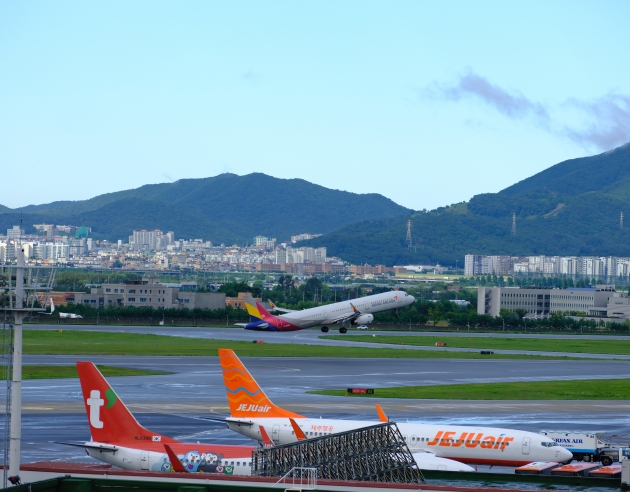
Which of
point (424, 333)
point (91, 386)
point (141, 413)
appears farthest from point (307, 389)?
point (424, 333)

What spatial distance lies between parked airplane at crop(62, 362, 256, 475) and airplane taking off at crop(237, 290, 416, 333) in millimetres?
112466

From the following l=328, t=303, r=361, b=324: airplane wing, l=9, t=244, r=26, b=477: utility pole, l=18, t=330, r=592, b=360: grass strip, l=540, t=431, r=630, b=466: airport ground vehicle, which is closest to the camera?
l=9, t=244, r=26, b=477: utility pole

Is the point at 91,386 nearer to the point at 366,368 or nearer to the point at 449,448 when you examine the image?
the point at 449,448

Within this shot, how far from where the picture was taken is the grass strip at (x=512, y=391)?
8356cm

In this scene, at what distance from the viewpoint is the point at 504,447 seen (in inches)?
1831

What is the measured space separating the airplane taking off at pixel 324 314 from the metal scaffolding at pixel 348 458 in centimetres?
11955

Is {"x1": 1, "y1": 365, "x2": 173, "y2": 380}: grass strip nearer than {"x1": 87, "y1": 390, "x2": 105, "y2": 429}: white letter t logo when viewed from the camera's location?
No

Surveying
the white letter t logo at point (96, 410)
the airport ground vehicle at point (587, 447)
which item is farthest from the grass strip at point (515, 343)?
the white letter t logo at point (96, 410)

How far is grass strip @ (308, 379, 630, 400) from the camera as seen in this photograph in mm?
83562

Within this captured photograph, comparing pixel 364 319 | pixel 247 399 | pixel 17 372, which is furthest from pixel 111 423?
pixel 364 319

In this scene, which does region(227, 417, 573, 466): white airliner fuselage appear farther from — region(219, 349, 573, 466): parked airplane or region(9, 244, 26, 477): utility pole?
region(9, 244, 26, 477): utility pole

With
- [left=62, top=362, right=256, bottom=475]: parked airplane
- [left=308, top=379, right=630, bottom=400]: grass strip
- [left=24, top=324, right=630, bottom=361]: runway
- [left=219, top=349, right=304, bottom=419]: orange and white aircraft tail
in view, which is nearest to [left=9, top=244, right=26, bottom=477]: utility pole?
[left=62, top=362, right=256, bottom=475]: parked airplane

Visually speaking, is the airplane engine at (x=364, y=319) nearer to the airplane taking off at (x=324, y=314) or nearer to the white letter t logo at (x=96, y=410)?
the airplane taking off at (x=324, y=314)

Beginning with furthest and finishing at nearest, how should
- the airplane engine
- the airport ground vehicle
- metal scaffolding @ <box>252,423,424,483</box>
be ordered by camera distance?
the airplane engine
the airport ground vehicle
metal scaffolding @ <box>252,423,424,483</box>
